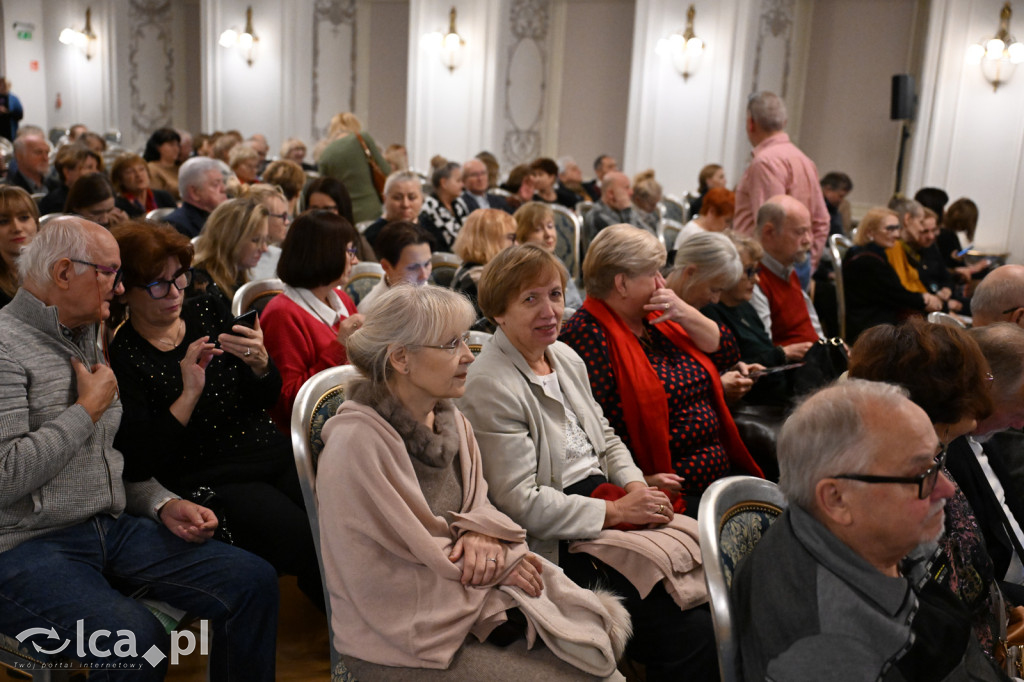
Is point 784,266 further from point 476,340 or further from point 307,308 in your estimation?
point 307,308

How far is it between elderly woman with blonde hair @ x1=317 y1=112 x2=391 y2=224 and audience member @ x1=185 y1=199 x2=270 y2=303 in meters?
2.69

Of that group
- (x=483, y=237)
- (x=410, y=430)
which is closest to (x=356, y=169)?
(x=483, y=237)

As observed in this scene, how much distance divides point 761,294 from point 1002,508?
1.76m

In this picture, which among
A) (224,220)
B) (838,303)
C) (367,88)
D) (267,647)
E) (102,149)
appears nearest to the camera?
(267,647)

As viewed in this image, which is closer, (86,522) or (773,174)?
(86,522)

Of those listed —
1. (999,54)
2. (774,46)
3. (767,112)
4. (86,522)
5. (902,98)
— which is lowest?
(86,522)

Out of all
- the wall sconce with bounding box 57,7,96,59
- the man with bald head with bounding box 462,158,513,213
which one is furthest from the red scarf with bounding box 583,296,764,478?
the wall sconce with bounding box 57,7,96,59

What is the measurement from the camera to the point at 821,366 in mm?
3285

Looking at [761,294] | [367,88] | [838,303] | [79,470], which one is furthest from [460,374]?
[367,88]

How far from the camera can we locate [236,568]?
2.05m

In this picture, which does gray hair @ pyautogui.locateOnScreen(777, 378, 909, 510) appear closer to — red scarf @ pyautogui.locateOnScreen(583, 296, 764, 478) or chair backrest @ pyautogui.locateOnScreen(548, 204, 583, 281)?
red scarf @ pyautogui.locateOnScreen(583, 296, 764, 478)

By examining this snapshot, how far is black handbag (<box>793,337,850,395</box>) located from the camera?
3260 mm

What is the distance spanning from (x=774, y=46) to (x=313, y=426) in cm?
890

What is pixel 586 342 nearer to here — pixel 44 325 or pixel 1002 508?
pixel 1002 508
